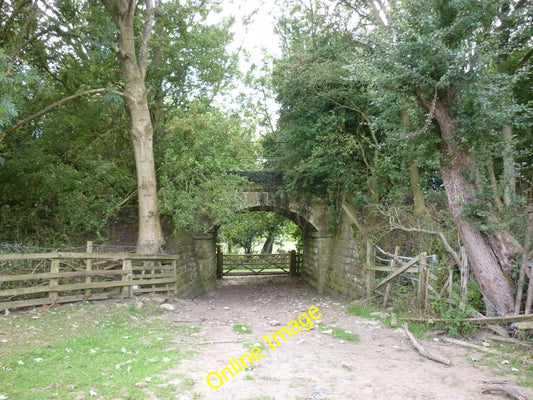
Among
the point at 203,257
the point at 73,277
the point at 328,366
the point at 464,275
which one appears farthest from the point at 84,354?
the point at 203,257

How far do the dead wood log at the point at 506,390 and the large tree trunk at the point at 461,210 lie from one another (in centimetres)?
230

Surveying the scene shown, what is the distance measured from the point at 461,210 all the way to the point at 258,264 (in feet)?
45.3

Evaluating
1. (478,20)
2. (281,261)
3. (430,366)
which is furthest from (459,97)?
(281,261)

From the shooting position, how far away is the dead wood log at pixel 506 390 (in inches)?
142

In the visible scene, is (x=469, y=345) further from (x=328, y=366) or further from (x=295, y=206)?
(x=295, y=206)

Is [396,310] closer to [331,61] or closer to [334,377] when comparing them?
[334,377]

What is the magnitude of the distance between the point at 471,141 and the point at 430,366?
11.9ft

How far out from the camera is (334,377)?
169 inches

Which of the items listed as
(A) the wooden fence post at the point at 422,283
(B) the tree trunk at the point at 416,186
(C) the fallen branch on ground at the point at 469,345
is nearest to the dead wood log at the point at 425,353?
(C) the fallen branch on ground at the point at 469,345

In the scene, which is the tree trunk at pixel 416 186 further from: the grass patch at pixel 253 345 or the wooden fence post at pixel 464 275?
the grass patch at pixel 253 345

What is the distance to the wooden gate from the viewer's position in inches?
741

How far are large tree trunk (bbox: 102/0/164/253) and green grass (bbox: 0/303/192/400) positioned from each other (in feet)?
8.67

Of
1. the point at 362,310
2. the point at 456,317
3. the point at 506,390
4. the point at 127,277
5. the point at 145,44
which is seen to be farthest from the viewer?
the point at 145,44

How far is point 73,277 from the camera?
26.0 feet
